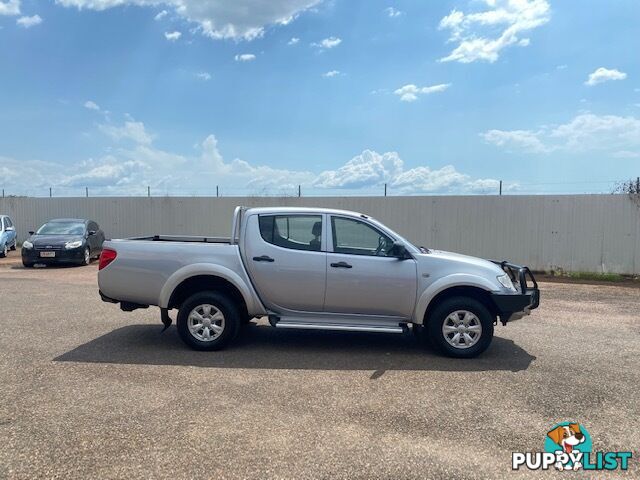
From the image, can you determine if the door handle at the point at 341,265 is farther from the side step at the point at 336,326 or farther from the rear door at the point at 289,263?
the side step at the point at 336,326

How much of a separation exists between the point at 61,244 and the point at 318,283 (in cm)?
1148

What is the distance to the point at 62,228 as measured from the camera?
15453 millimetres

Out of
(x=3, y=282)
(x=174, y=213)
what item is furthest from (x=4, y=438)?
(x=174, y=213)

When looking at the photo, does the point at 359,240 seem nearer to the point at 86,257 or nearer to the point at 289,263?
the point at 289,263

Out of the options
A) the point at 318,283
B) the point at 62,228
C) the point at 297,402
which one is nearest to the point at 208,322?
the point at 318,283

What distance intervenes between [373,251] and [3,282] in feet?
31.8

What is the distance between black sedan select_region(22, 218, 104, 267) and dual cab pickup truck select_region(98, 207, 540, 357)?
9583 millimetres

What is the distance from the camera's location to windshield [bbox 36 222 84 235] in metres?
15.2

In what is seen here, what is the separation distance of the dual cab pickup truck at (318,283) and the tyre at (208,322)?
1 cm

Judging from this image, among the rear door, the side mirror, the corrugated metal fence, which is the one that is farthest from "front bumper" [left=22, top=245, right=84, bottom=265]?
the side mirror

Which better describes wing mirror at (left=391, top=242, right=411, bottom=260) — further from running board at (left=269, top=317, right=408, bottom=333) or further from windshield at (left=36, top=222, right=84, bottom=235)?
windshield at (left=36, top=222, right=84, bottom=235)

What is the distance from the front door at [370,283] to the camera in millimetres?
5789

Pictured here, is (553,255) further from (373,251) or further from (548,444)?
(548,444)

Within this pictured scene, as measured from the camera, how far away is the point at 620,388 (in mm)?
4820
